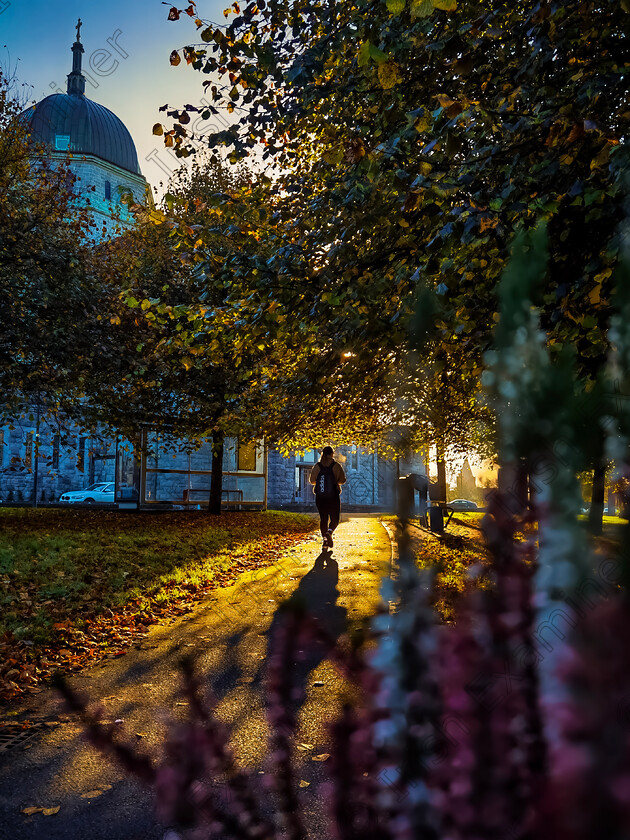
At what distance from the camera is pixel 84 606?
320 inches

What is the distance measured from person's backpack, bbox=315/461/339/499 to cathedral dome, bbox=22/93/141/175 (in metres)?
42.2

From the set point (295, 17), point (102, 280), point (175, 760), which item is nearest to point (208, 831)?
point (175, 760)

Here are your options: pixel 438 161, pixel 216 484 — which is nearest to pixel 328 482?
pixel 438 161

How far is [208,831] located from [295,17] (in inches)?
329

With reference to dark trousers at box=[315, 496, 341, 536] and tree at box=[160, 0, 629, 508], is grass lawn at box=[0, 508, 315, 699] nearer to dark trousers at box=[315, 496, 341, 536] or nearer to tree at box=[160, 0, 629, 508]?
dark trousers at box=[315, 496, 341, 536]

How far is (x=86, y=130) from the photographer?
1907 inches

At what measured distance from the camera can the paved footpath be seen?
3205 mm

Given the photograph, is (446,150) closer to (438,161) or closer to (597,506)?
(438,161)

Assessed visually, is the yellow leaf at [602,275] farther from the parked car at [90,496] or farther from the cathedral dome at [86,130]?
the cathedral dome at [86,130]

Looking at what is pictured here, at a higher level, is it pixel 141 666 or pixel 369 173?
pixel 369 173

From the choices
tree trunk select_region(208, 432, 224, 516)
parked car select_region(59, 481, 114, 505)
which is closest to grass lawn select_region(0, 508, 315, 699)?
tree trunk select_region(208, 432, 224, 516)

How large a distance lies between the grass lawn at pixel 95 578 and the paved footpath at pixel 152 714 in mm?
442

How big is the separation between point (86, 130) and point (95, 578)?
46.6 m

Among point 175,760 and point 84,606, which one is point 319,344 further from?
point 175,760
